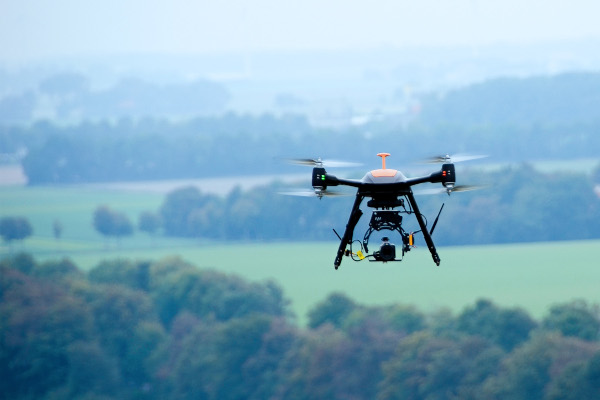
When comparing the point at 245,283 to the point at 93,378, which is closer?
the point at 93,378

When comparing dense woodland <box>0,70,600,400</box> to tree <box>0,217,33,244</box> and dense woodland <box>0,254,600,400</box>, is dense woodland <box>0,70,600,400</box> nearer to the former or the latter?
dense woodland <box>0,254,600,400</box>

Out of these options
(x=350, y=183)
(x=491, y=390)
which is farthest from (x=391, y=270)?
(x=350, y=183)

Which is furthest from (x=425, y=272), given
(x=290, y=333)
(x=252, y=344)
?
(x=252, y=344)

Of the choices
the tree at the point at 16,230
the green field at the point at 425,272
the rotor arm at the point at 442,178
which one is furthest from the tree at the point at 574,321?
the rotor arm at the point at 442,178

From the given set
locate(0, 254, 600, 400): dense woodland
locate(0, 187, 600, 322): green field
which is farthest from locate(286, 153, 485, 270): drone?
locate(0, 187, 600, 322): green field

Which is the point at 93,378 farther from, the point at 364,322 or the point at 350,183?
the point at 350,183

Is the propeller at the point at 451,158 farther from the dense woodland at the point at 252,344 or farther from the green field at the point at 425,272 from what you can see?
the green field at the point at 425,272
